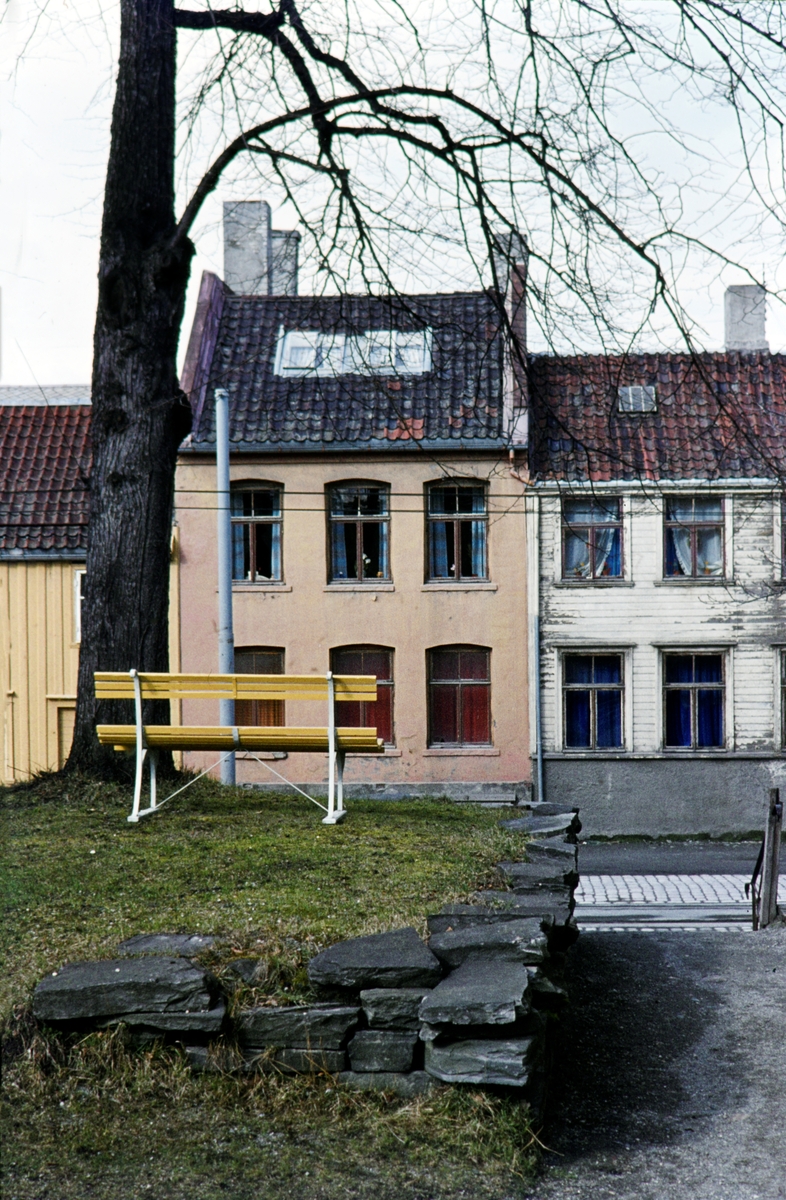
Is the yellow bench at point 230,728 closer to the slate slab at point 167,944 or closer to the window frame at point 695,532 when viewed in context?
the slate slab at point 167,944

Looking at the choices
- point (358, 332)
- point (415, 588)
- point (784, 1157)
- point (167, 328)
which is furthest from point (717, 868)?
point (784, 1157)

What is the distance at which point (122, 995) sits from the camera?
14.8ft

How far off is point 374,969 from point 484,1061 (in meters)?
0.55

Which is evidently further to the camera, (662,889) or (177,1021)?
(662,889)

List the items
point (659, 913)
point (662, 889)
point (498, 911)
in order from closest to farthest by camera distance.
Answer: point (498, 911) < point (659, 913) < point (662, 889)

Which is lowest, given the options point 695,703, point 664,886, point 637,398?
point 664,886

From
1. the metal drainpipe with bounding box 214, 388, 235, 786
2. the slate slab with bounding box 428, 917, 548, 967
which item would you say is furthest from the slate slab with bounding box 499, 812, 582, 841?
the metal drainpipe with bounding box 214, 388, 235, 786

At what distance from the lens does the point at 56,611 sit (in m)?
25.4

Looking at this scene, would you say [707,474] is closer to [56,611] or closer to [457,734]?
[457,734]

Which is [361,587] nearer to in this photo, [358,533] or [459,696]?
[358,533]

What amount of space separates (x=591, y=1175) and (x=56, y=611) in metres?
22.5

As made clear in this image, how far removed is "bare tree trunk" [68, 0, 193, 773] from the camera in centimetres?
870

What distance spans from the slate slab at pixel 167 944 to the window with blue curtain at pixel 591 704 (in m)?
20.9

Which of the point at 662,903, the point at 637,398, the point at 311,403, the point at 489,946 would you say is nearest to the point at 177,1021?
the point at 489,946
